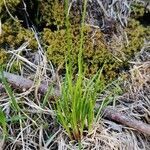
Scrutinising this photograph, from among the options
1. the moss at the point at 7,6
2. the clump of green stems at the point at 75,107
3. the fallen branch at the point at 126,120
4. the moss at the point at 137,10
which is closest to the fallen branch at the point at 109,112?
the fallen branch at the point at 126,120

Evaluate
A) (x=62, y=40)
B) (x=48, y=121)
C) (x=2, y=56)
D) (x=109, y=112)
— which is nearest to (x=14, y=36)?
(x=2, y=56)

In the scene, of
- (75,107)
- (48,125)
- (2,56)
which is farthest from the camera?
(2,56)

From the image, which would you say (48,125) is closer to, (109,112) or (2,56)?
(109,112)

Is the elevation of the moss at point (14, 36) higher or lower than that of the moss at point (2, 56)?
higher

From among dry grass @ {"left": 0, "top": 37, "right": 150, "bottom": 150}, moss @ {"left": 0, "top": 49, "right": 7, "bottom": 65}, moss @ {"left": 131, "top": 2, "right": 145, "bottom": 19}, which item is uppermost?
moss @ {"left": 131, "top": 2, "right": 145, "bottom": 19}

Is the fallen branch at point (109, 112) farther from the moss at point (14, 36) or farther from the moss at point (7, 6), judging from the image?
the moss at point (7, 6)

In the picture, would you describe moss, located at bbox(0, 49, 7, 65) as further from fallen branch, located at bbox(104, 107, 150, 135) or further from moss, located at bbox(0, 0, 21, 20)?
fallen branch, located at bbox(104, 107, 150, 135)

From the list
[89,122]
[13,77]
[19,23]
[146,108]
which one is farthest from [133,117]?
[19,23]

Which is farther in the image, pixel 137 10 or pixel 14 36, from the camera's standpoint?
pixel 137 10

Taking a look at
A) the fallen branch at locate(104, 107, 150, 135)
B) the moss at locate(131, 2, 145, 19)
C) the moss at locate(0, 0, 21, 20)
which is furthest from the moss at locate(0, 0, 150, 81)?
the fallen branch at locate(104, 107, 150, 135)
